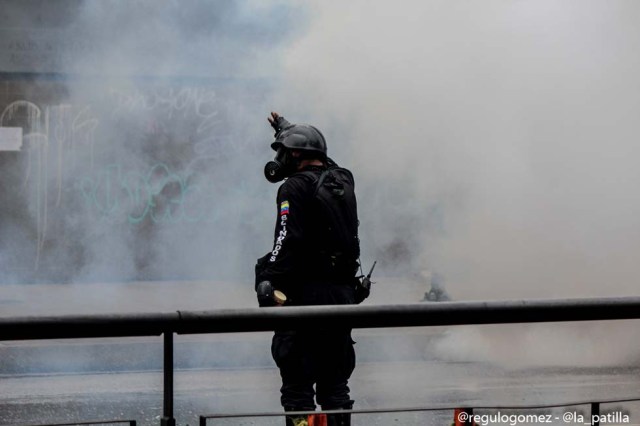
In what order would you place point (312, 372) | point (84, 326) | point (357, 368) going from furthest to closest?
point (357, 368) < point (312, 372) < point (84, 326)

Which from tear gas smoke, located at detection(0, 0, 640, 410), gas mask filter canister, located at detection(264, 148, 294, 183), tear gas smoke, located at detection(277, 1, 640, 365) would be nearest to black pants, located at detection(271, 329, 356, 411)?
gas mask filter canister, located at detection(264, 148, 294, 183)

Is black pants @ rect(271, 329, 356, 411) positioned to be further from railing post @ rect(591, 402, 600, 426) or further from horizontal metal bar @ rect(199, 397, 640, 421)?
railing post @ rect(591, 402, 600, 426)

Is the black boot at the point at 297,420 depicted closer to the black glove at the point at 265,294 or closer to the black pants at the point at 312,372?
the black pants at the point at 312,372

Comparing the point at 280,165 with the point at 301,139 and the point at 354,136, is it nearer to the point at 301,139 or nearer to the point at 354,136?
the point at 301,139

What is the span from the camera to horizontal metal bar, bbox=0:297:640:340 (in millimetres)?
2846

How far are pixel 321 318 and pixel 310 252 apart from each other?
1.57 m

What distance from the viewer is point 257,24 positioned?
34.5 ft

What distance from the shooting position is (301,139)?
471 cm

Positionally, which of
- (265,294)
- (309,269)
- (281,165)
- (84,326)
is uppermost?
(281,165)

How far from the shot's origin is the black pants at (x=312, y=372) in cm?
420

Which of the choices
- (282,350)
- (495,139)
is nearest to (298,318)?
(282,350)

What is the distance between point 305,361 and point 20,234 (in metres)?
7.89

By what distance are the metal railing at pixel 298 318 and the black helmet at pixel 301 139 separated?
5.70 ft

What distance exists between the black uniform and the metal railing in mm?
1332
